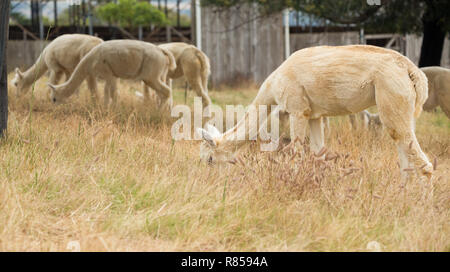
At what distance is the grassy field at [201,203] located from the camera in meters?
3.77

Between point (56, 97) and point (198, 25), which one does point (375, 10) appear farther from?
point (198, 25)

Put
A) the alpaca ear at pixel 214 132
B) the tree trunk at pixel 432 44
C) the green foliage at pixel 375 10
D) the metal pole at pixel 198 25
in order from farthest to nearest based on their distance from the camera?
→ 1. the metal pole at pixel 198 25
2. the tree trunk at pixel 432 44
3. the green foliage at pixel 375 10
4. the alpaca ear at pixel 214 132

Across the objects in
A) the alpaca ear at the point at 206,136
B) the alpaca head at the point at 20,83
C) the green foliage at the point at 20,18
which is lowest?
the green foliage at the point at 20,18

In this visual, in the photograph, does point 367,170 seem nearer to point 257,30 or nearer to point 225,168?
point 225,168

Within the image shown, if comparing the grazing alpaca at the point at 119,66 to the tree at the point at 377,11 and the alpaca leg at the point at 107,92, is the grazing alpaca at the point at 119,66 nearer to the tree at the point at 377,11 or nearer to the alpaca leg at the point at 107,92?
the alpaca leg at the point at 107,92

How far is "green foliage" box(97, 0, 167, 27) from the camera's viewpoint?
2758 cm

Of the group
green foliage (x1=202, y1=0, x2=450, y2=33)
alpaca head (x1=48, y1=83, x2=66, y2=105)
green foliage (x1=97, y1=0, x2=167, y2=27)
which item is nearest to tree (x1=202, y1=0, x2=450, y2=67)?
green foliage (x1=202, y1=0, x2=450, y2=33)

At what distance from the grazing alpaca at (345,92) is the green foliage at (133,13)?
74.9ft

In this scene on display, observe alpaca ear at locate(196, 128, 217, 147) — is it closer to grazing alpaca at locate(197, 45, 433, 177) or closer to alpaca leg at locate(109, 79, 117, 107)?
grazing alpaca at locate(197, 45, 433, 177)

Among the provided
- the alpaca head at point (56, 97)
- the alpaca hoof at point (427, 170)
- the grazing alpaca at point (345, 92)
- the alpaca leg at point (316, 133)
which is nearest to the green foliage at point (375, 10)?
the alpaca head at point (56, 97)

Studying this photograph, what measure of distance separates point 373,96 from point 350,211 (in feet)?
4.43

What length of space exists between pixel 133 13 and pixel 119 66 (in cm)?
1984

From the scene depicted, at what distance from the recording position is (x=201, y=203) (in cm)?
427

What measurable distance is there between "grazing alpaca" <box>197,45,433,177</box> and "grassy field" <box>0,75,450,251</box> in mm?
286
